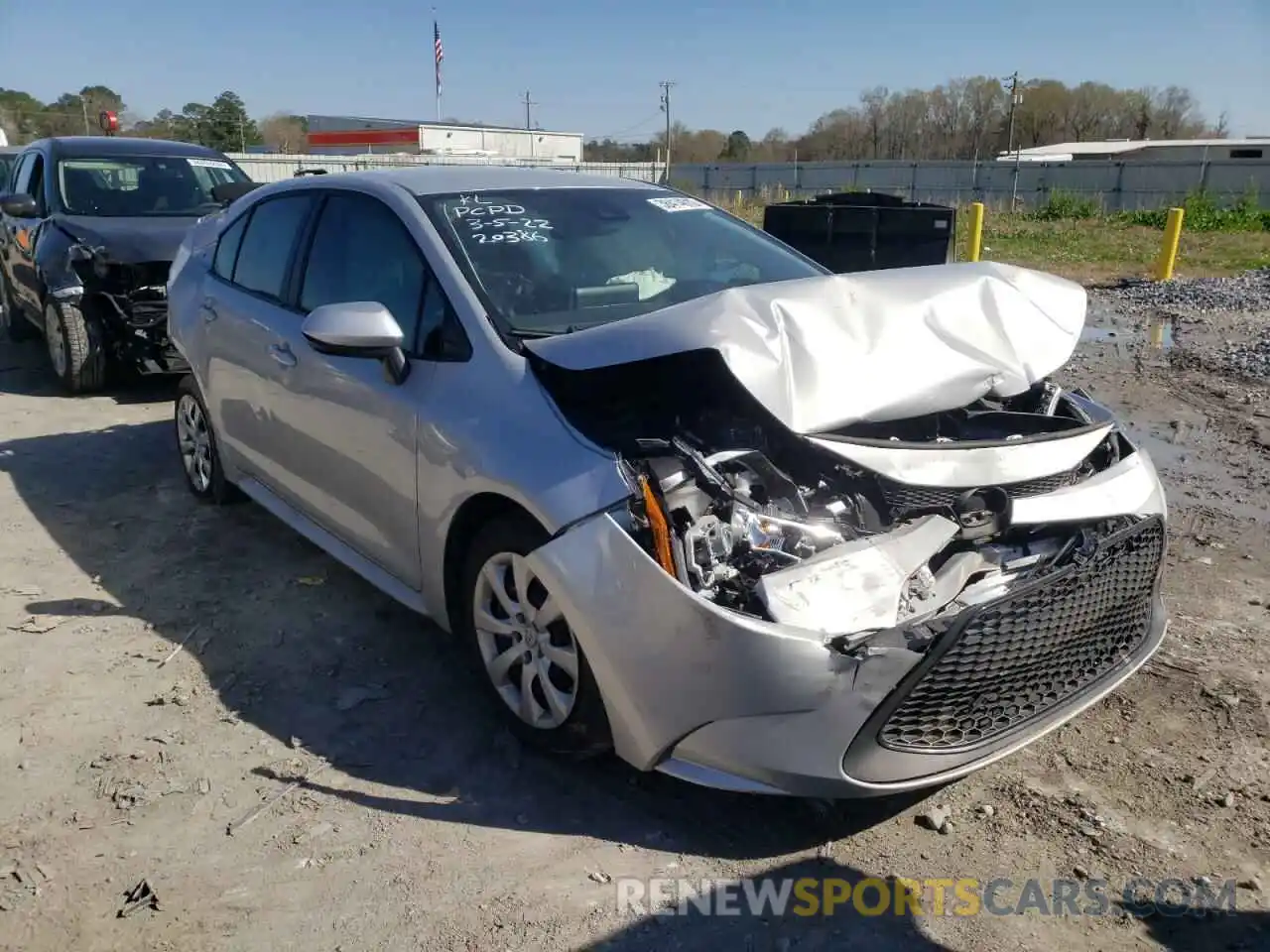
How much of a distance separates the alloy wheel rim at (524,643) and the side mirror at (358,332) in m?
0.81

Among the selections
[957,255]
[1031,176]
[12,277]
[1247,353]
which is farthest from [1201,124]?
[12,277]

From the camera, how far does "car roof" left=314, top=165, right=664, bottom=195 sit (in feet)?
12.5

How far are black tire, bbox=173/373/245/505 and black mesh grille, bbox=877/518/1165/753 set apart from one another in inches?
150

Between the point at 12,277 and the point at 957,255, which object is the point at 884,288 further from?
the point at 957,255

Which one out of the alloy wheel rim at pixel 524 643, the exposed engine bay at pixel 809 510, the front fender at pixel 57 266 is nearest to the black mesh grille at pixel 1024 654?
the exposed engine bay at pixel 809 510

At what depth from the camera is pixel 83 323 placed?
25.4ft

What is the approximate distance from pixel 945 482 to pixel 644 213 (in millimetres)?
1871

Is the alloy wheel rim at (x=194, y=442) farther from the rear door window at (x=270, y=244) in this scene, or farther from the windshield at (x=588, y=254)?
the windshield at (x=588, y=254)

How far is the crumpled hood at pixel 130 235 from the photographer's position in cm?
748

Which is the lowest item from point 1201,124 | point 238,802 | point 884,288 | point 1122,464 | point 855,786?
point 238,802

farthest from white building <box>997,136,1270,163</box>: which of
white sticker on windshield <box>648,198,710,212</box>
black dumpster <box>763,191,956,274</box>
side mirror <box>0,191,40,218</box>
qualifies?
white sticker on windshield <box>648,198,710,212</box>

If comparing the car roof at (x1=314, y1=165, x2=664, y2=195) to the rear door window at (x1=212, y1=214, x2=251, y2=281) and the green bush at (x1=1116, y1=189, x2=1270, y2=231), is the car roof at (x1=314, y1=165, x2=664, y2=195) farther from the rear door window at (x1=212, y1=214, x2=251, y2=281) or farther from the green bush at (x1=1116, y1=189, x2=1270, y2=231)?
the green bush at (x1=1116, y1=189, x2=1270, y2=231)

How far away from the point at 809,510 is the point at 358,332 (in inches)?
61.1

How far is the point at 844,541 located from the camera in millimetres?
2619
